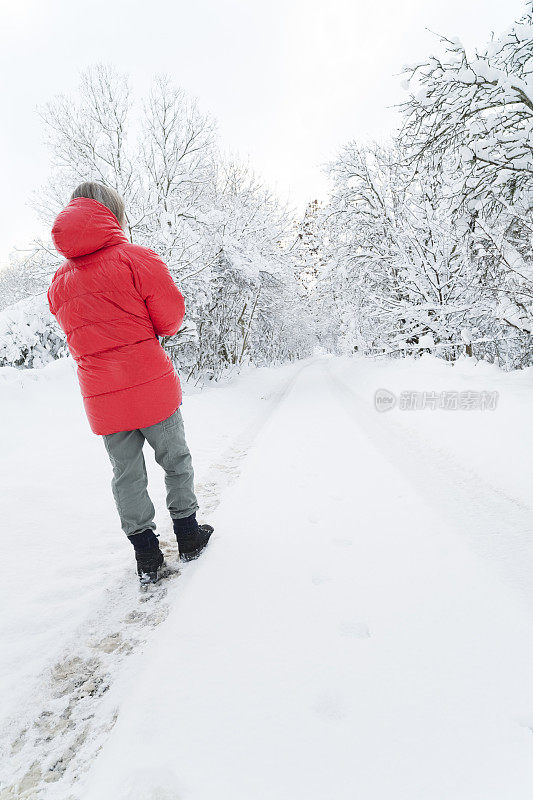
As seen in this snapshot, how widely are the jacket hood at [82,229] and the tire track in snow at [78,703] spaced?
1800mm

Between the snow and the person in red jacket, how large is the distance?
1.70 feet

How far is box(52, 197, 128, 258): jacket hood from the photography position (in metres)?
1.78

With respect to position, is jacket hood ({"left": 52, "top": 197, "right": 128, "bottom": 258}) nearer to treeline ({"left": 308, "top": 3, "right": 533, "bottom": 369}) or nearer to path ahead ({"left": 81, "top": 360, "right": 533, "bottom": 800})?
path ahead ({"left": 81, "top": 360, "right": 533, "bottom": 800})

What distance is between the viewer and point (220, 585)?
1.96m

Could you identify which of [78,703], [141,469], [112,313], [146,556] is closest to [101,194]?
[112,313]

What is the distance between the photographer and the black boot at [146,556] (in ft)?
6.80

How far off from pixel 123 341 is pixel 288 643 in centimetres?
161

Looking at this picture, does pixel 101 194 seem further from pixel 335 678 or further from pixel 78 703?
pixel 335 678

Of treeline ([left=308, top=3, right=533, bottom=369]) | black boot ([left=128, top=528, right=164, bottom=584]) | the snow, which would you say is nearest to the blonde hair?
black boot ([left=128, top=528, right=164, bottom=584])

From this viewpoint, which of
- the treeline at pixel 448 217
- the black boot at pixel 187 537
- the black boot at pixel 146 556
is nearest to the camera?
the black boot at pixel 146 556

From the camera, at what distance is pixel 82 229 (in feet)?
5.88
